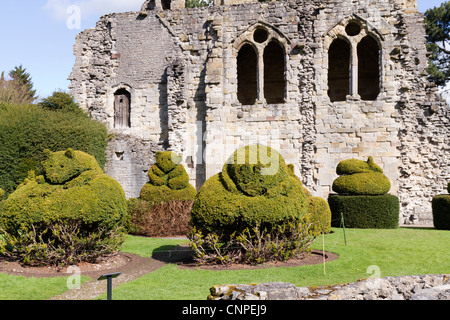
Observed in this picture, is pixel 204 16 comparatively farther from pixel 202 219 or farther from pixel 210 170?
pixel 202 219

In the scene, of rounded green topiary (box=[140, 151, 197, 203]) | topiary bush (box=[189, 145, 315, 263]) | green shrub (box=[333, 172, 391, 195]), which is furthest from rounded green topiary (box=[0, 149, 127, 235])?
green shrub (box=[333, 172, 391, 195])

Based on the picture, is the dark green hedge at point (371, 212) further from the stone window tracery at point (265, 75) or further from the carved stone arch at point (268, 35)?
the stone window tracery at point (265, 75)

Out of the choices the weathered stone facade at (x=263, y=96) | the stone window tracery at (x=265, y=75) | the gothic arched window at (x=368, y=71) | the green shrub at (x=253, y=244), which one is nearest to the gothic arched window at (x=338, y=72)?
the gothic arched window at (x=368, y=71)

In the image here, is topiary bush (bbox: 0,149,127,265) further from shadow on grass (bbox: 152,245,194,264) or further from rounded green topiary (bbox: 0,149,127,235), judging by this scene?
shadow on grass (bbox: 152,245,194,264)

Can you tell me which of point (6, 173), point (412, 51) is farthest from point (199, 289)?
point (412, 51)

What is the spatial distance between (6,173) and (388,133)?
43.7ft

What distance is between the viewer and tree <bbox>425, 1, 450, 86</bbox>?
27438 millimetres

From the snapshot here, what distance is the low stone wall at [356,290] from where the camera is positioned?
4.69 m

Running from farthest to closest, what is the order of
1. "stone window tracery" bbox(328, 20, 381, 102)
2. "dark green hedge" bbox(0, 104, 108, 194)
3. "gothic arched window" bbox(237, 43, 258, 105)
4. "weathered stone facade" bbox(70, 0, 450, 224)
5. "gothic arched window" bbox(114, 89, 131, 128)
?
"gothic arched window" bbox(237, 43, 258, 105) → "stone window tracery" bbox(328, 20, 381, 102) → "gothic arched window" bbox(114, 89, 131, 128) → "weathered stone facade" bbox(70, 0, 450, 224) → "dark green hedge" bbox(0, 104, 108, 194)

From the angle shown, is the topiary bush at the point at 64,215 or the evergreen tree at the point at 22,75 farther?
the evergreen tree at the point at 22,75

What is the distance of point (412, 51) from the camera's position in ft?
55.0

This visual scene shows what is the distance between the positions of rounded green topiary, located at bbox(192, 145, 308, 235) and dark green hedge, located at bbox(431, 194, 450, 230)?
667 centimetres

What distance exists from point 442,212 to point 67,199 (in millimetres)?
10473

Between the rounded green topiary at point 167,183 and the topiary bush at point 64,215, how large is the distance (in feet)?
15.1
